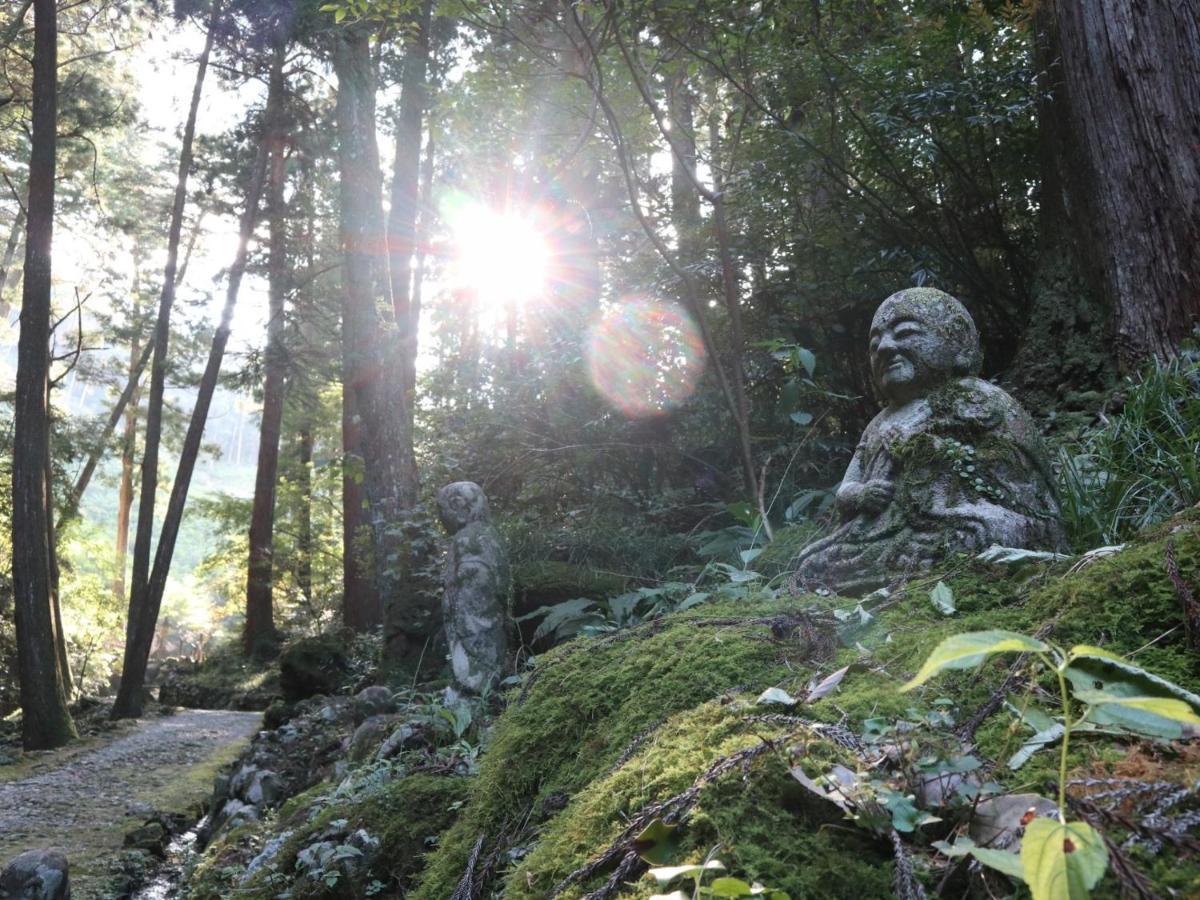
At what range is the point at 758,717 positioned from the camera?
166 cm

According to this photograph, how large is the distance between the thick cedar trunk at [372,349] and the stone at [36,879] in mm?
4802

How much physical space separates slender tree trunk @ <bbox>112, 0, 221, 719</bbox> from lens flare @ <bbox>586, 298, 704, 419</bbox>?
9182 mm

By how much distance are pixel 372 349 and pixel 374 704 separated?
5534 mm

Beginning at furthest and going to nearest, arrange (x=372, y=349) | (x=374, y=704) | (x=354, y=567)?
(x=354, y=567), (x=372, y=349), (x=374, y=704)

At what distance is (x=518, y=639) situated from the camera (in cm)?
737

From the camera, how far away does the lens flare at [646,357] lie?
8.05 metres

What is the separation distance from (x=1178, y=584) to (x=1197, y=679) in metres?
0.27

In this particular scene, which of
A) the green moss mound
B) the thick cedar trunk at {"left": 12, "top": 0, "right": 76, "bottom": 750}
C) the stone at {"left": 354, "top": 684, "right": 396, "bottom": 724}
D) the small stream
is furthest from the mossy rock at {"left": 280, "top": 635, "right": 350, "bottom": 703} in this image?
the green moss mound

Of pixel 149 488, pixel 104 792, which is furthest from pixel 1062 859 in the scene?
pixel 149 488

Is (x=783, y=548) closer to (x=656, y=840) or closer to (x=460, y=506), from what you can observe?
(x=460, y=506)

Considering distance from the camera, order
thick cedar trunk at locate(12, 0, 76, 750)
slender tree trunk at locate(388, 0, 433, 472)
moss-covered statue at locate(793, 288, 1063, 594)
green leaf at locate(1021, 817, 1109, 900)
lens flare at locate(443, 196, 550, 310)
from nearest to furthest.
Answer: green leaf at locate(1021, 817, 1109, 900) → moss-covered statue at locate(793, 288, 1063, 594) → thick cedar trunk at locate(12, 0, 76, 750) → slender tree trunk at locate(388, 0, 433, 472) → lens flare at locate(443, 196, 550, 310)

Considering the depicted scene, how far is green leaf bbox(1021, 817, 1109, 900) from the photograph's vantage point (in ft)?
2.72

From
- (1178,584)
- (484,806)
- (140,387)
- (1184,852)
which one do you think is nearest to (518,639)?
(484,806)

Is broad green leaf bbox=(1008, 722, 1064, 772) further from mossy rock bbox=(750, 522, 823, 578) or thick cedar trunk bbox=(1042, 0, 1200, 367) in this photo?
thick cedar trunk bbox=(1042, 0, 1200, 367)
